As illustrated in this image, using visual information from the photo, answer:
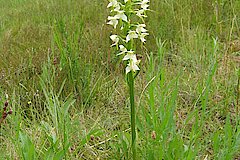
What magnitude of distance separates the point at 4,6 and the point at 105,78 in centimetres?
503

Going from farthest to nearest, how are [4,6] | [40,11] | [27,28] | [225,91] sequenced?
[4,6], [40,11], [27,28], [225,91]

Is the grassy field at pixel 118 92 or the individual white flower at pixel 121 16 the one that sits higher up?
the individual white flower at pixel 121 16

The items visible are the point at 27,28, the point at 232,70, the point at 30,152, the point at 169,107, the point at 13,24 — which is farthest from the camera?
the point at 13,24

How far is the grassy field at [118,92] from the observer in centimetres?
182

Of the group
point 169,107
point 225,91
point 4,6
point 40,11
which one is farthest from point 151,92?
point 4,6

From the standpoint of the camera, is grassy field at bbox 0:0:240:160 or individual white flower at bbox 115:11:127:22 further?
grassy field at bbox 0:0:240:160

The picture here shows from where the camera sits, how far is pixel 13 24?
546 cm

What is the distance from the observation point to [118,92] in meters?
2.75

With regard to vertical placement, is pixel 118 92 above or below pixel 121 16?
below

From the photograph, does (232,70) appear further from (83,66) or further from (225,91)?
(83,66)

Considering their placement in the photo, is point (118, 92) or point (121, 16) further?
point (118, 92)

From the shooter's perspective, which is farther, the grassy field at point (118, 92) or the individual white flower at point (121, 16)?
the grassy field at point (118, 92)

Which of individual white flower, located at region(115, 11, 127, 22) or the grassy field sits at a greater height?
individual white flower, located at region(115, 11, 127, 22)

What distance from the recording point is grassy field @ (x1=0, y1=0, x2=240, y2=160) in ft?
5.97
